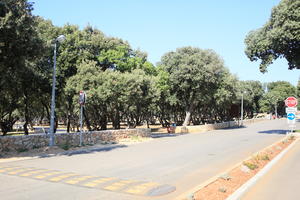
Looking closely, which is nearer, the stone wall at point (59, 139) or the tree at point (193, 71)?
the stone wall at point (59, 139)

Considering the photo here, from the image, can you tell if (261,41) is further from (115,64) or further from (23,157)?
(23,157)

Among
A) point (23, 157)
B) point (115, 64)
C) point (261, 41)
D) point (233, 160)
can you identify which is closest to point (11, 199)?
point (23, 157)

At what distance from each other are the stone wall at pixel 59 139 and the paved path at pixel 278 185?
13822 mm

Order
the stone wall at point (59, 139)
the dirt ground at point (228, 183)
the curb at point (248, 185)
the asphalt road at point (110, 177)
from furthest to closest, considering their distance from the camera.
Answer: the stone wall at point (59, 139), the asphalt road at point (110, 177), the dirt ground at point (228, 183), the curb at point (248, 185)

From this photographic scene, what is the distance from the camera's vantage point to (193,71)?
37562 mm

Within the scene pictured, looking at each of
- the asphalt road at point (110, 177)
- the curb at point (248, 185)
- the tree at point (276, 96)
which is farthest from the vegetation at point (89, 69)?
the tree at point (276, 96)

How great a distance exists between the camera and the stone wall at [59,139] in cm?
1645

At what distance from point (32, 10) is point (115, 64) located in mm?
13303

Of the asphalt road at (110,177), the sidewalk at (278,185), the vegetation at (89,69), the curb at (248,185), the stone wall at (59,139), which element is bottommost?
the asphalt road at (110,177)

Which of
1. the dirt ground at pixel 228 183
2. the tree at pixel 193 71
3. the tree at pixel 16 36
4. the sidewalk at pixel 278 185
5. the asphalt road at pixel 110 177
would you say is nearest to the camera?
the dirt ground at pixel 228 183

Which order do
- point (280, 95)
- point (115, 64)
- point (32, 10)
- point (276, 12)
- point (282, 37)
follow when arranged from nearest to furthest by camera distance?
point (32, 10) → point (282, 37) → point (276, 12) → point (115, 64) → point (280, 95)

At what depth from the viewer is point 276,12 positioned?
25.4 metres

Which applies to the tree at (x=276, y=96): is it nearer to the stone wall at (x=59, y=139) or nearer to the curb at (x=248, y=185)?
the stone wall at (x=59, y=139)

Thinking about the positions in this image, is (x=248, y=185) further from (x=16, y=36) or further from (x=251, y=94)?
(x=251, y=94)
